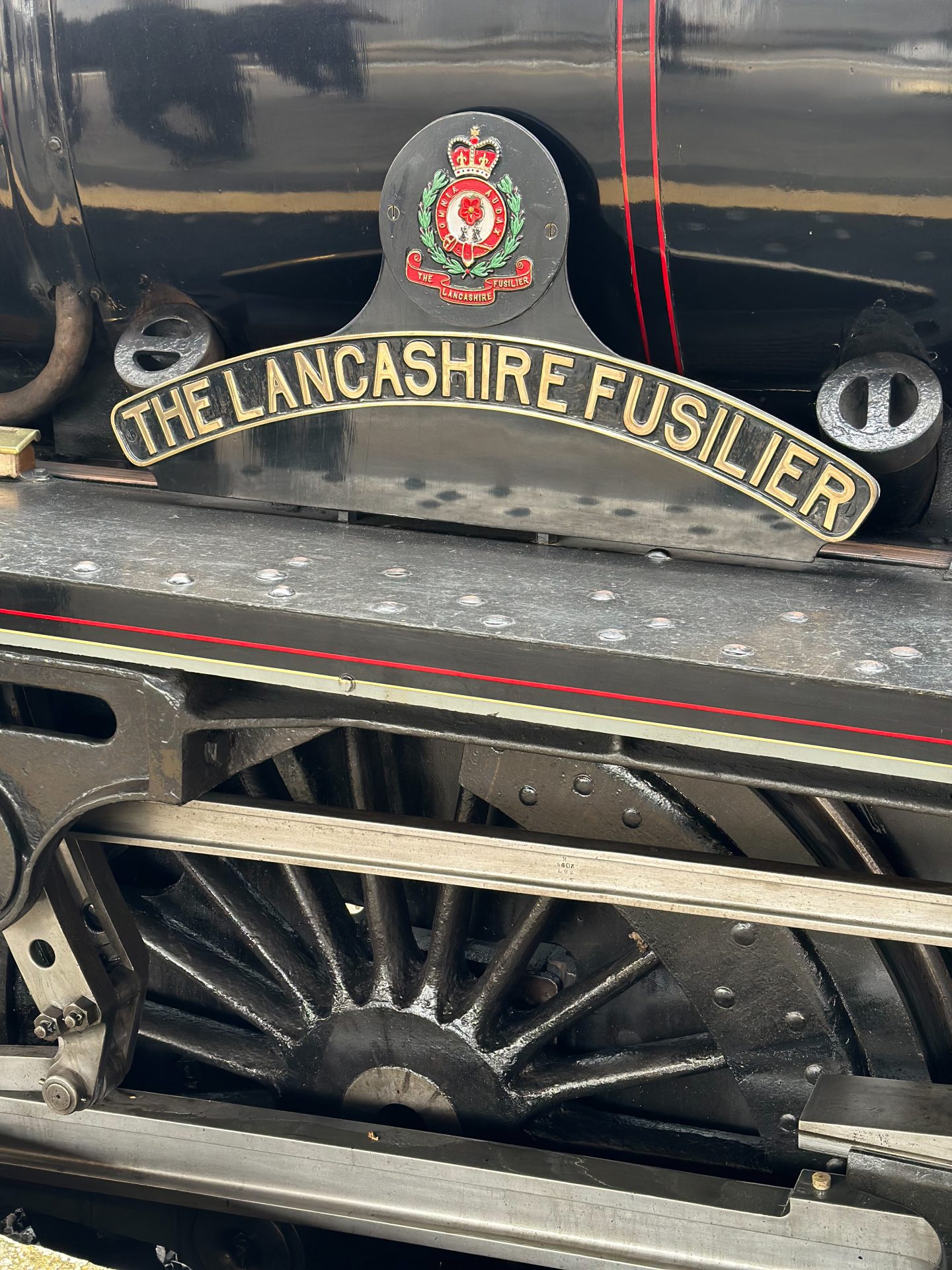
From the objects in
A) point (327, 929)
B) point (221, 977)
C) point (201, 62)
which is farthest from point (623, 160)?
point (221, 977)

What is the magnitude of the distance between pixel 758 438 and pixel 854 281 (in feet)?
0.89

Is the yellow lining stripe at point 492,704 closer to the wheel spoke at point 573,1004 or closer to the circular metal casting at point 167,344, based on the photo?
the circular metal casting at point 167,344

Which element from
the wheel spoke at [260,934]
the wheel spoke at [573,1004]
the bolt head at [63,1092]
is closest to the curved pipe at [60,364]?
the wheel spoke at [260,934]

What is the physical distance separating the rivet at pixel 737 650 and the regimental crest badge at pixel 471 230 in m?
0.60

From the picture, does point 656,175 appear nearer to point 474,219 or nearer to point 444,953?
point 474,219

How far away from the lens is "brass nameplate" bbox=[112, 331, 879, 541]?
1765 millimetres

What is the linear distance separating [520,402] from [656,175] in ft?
1.17

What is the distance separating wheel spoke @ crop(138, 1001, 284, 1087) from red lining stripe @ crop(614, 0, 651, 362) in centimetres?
159

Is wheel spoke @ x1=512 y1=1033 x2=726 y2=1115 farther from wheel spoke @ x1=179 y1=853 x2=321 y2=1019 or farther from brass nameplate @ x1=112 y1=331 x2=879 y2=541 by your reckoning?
brass nameplate @ x1=112 y1=331 x2=879 y2=541

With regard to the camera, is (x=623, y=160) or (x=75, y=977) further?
(x=75, y=977)

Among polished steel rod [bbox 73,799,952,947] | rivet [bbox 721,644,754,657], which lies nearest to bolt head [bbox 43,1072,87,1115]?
polished steel rod [bbox 73,799,952,947]

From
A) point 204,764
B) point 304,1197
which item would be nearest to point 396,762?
point 204,764

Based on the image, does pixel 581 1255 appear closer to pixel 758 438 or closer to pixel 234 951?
pixel 234 951

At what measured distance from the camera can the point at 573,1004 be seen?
2459mm
